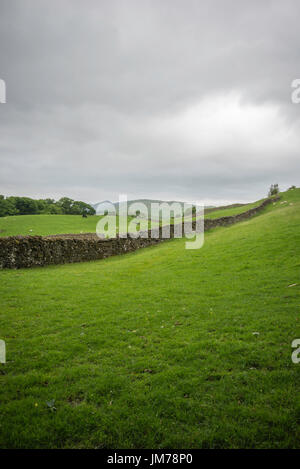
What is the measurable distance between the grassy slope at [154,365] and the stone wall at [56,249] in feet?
16.0

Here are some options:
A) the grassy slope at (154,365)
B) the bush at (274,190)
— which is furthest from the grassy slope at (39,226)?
the bush at (274,190)

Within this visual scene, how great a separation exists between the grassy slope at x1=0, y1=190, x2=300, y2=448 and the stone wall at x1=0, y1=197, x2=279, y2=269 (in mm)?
4890

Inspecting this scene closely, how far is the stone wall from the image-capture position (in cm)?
1537

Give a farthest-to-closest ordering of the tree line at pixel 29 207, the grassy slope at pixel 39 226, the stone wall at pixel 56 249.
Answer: the tree line at pixel 29 207, the grassy slope at pixel 39 226, the stone wall at pixel 56 249

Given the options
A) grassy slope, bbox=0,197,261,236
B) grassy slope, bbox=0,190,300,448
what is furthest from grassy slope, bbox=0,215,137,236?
grassy slope, bbox=0,190,300,448

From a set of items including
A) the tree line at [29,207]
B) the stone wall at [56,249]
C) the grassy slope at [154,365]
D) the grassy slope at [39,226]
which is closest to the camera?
the grassy slope at [154,365]

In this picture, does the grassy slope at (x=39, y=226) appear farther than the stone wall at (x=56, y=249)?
Yes

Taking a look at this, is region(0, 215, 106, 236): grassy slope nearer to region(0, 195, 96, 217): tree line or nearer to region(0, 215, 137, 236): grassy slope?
region(0, 215, 137, 236): grassy slope

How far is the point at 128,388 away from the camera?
4.62 metres

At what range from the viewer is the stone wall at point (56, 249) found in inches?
605

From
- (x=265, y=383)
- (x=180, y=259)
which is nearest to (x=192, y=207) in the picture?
(x=180, y=259)

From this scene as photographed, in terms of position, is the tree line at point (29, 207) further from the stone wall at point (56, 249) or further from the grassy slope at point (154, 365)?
the grassy slope at point (154, 365)

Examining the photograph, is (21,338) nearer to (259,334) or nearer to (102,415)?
(102,415)

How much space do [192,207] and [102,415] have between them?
5843 cm
